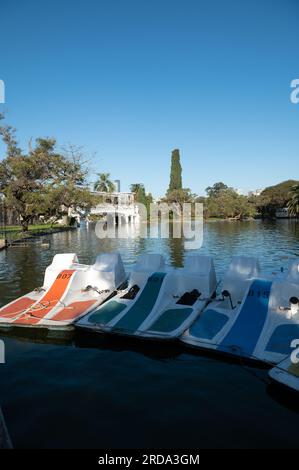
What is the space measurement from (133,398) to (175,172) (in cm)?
9804

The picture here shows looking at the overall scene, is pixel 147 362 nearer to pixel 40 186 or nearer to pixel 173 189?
pixel 40 186

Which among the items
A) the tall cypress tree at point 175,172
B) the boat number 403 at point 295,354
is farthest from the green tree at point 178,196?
the boat number 403 at point 295,354

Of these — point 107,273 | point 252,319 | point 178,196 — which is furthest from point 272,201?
point 252,319

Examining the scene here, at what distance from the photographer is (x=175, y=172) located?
4060 inches

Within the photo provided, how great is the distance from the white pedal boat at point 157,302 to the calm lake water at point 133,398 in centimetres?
53

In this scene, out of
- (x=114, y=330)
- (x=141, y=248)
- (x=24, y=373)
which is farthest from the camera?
(x=141, y=248)

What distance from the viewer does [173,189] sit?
102m

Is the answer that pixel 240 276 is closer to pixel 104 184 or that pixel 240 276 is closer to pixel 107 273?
pixel 107 273

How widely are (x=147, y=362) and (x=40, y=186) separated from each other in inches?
1482

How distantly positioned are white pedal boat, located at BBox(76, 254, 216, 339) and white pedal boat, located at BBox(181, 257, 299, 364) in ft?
2.28

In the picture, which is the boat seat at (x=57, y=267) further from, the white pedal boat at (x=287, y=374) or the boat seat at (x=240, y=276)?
the white pedal boat at (x=287, y=374)

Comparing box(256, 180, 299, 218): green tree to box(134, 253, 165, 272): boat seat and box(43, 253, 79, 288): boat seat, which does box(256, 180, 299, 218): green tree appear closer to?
box(134, 253, 165, 272): boat seat

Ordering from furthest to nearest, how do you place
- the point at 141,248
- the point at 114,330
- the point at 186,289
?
the point at 141,248
the point at 186,289
the point at 114,330
